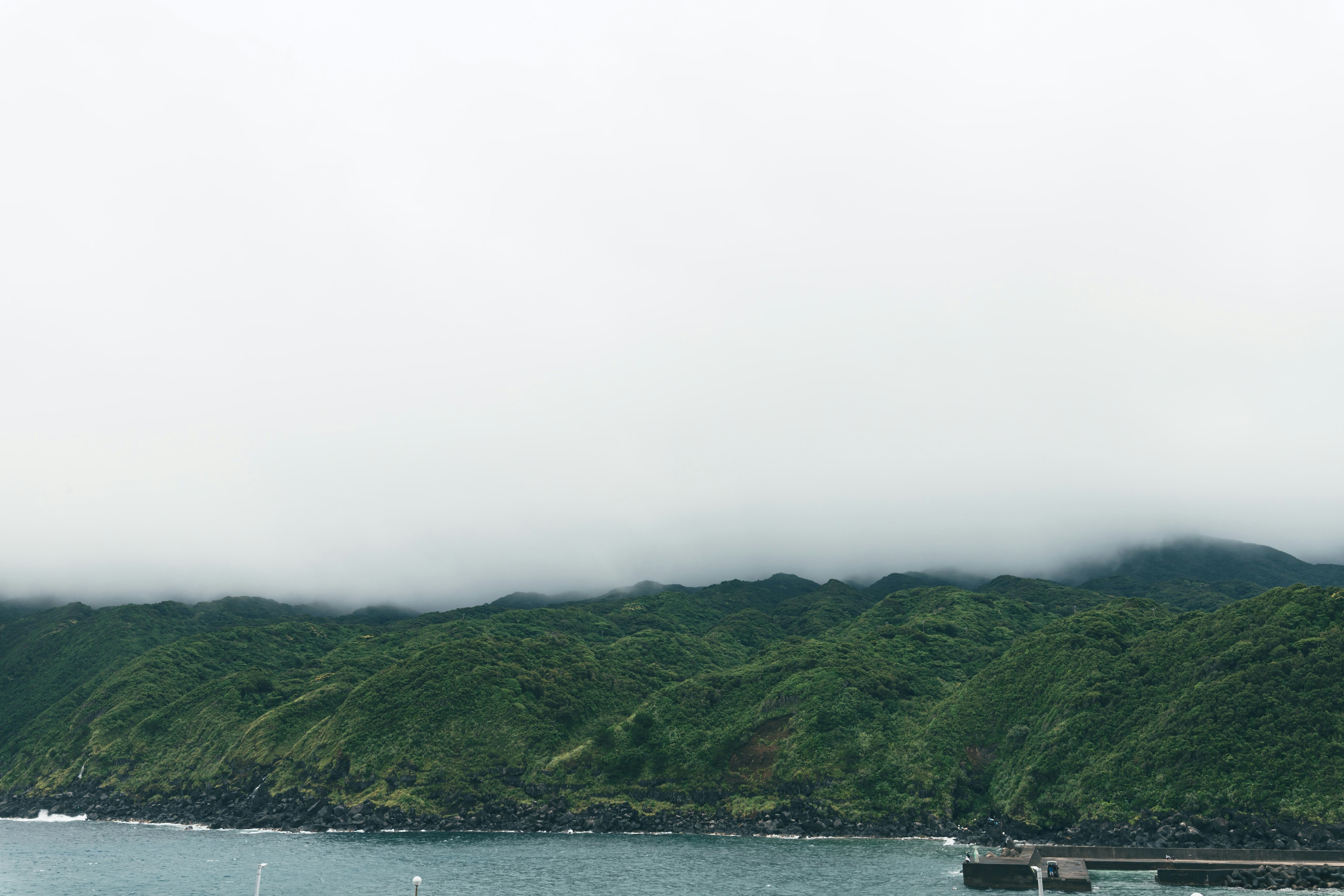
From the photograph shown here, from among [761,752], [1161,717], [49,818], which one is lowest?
[49,818]

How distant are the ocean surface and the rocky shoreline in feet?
12.7

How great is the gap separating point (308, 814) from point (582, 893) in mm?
86658

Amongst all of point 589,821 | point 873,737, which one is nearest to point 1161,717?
point 873,737

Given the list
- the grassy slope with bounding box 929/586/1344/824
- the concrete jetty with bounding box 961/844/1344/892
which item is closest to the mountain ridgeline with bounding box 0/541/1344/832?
the grassy slope with bounding box 929/586/1344/824

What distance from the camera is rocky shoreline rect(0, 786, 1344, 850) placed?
107 metres

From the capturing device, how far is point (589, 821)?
155 m

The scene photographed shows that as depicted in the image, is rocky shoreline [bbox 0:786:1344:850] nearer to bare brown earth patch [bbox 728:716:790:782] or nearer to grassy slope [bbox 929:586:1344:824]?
grassy slope [bbox 929:586:1344:824]

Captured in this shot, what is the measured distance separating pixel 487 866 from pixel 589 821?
38539mm

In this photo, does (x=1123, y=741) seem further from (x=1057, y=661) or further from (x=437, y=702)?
(x=437, y=702)

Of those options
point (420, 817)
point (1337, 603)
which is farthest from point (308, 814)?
point (1337, 603)

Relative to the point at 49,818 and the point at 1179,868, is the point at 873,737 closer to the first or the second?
the point at 1179,868

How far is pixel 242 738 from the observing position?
632 ft

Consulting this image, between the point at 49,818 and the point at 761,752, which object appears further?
the point at 49,818

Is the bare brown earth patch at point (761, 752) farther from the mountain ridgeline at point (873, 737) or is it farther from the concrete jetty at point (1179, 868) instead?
the concrete jetty at point (1179, 868)
